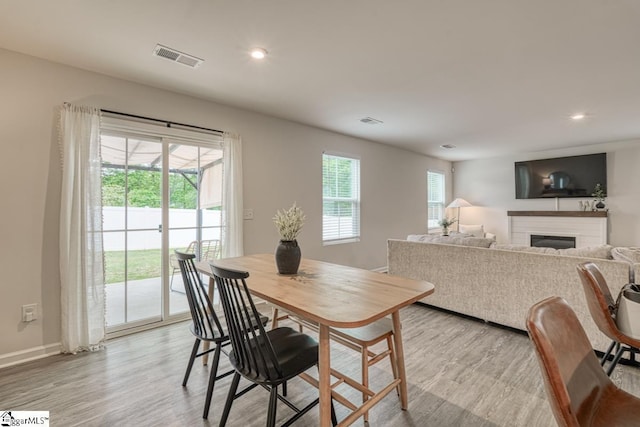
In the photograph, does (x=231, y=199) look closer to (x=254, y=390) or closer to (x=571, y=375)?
(x=254, y=390)

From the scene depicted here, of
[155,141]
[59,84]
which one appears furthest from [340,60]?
[59,84]

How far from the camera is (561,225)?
5926 mm

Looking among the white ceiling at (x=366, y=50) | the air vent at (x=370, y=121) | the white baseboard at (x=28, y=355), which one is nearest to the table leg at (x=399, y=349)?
the white ceiling at (x=366, y=50)

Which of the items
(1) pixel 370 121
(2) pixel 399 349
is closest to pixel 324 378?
(2) pixel 399 349

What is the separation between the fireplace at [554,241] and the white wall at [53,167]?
4.71m

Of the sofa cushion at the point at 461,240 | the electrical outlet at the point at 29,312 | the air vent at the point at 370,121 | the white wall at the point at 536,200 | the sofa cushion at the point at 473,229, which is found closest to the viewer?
the electrical outlet at the point at 29,312

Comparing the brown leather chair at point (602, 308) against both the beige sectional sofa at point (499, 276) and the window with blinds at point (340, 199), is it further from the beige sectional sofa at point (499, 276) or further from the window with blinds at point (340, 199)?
the window with blinds at point (340, 199)

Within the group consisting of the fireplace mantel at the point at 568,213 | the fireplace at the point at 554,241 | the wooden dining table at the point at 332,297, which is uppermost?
the fireplace mantel at the point at 568,213

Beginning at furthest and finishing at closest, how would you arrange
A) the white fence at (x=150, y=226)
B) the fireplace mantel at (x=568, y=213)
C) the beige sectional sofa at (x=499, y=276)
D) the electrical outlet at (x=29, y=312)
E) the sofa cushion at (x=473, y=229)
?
1. the sofa cushion at (x=473, y=229)
2. the fireplace mantel at (x=568, y=213)
3. the white fence at (x=150, y=226)
4. the beige sectional sofa at (x=499, y=276)
5. the electrical outlet at (x=29, y=312)

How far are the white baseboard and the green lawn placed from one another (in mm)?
644

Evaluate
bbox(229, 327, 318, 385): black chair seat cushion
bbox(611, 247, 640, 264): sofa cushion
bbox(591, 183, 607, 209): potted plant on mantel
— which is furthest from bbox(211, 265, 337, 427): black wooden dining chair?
bbox(591, 183, 607, 209): potted plant on mantel

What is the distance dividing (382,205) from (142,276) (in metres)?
4.07

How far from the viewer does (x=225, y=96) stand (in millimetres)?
3283

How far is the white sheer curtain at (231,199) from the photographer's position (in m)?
3.46
